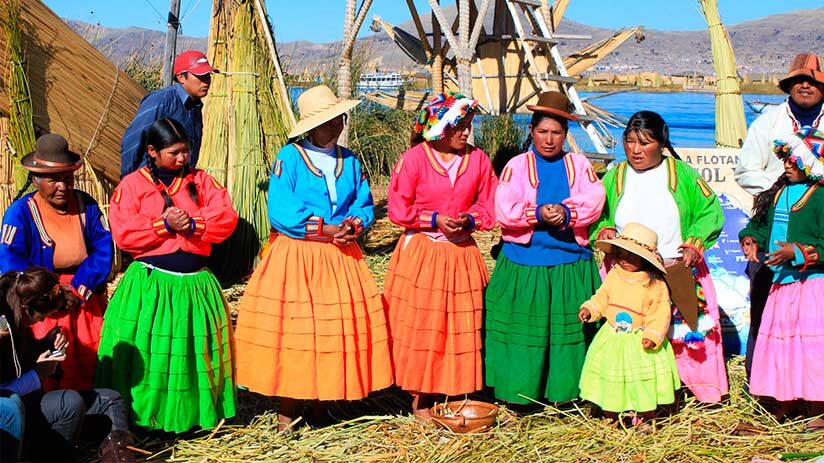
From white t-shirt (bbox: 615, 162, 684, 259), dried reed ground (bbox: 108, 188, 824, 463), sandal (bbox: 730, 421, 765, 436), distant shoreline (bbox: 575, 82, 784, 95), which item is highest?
distant shoreline (bbox: 575, 82, 784, 95)

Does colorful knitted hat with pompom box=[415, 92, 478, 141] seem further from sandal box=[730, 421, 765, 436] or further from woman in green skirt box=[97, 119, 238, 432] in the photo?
sandal box=[730, 421, 765, 436]

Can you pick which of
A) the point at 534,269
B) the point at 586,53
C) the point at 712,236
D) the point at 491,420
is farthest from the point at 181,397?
the point at 586,53

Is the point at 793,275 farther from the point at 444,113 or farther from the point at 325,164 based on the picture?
the point at 325,164

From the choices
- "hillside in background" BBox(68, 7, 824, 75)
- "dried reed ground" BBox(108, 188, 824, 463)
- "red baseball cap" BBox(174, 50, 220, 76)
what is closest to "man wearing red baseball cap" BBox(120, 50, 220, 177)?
"red baseball cap" BBox(174, 50, 220, 76)

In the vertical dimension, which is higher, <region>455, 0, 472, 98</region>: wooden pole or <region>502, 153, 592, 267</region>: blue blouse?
<region>455, 0, 472, 98</region>: wooden pole

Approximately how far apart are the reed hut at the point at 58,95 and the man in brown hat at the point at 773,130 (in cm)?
471

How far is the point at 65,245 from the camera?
411 centimetres

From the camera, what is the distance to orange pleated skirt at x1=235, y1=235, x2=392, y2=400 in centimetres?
430

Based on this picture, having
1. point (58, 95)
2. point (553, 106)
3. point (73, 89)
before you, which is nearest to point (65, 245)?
point (553, 106)

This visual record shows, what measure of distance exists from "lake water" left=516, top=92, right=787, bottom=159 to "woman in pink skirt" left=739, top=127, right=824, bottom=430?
26.1 ft

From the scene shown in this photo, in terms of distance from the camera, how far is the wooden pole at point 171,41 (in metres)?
6.99

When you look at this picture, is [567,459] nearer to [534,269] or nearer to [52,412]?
[534,269]

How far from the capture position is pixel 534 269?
177 inches

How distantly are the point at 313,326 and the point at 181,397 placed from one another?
2.29 feet
